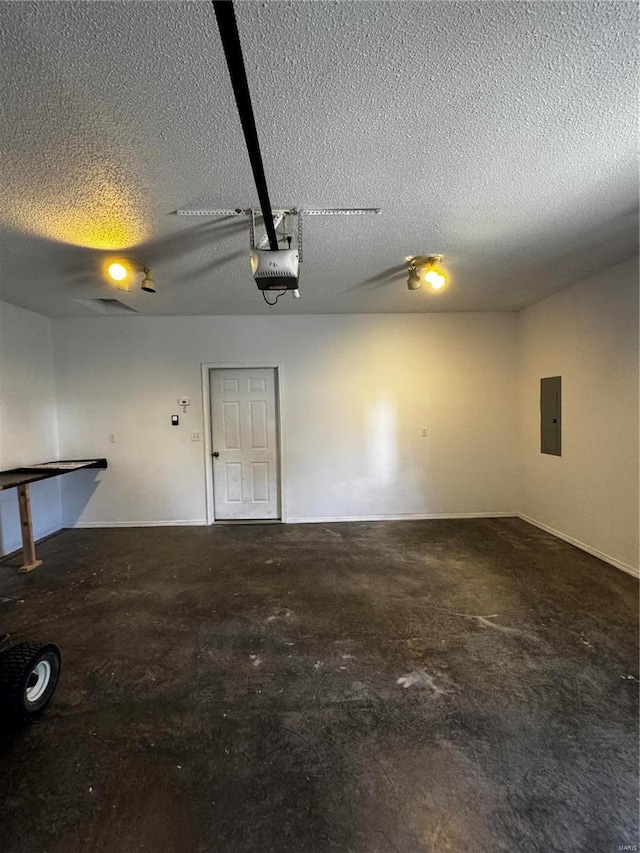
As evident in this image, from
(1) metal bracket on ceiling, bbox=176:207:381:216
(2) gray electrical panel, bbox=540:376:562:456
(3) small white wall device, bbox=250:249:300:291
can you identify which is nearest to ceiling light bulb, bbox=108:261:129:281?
(1) metal bracket on ceiling, bbox=176:207:381:216

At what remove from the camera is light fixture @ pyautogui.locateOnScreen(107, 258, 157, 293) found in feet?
8.96

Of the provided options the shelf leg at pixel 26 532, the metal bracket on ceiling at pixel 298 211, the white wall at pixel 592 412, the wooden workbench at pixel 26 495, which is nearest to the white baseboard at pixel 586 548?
the white wall at pixel 592 412

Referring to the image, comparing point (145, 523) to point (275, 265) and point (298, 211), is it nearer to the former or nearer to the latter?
point (275, 265)

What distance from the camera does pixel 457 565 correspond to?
3428 mm

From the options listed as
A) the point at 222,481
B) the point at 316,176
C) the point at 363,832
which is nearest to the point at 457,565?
the point at 363,832

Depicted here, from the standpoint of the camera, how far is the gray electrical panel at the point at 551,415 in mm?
3957

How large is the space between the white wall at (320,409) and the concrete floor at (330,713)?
1.45 m

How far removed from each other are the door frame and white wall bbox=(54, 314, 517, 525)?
0.18ft

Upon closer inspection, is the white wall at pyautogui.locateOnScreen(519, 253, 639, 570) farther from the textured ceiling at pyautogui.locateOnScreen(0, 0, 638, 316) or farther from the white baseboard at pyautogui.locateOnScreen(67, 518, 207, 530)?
the white baseboard at pyautogui.locateOnScreen(67, 518, 207, 530)

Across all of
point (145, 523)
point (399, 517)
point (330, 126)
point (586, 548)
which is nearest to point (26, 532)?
point (145, 523)

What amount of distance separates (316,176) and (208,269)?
5.01 feet

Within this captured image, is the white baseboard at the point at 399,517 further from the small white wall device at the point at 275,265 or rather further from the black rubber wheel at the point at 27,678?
the small white wall device at the point at 275,265

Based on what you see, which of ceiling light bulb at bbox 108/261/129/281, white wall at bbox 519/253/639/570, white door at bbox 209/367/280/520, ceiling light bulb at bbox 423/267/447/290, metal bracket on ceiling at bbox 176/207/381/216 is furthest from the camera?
white door at bbox 209/367/280/520

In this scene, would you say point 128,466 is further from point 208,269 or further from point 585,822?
point 585,822
